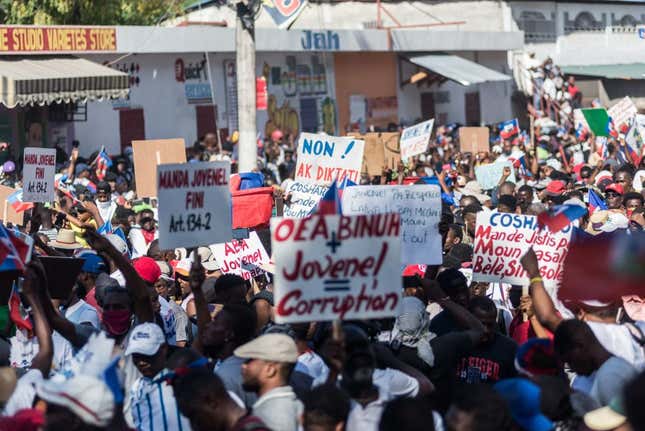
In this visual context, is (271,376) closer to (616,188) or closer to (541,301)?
(541,301)

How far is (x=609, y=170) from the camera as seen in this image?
55.8 feet

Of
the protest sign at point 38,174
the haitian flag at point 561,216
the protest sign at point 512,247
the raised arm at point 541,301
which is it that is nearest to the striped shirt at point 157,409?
the raised arm at point 541,301

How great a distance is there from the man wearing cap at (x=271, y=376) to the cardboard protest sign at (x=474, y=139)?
17048 millimetres

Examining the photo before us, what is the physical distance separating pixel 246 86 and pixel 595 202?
28.9ft

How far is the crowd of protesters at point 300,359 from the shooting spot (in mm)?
4953

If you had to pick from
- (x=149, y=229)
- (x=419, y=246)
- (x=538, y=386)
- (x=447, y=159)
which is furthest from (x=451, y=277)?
(x=447, y=159)

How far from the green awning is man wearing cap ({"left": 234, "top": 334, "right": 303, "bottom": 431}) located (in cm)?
3804

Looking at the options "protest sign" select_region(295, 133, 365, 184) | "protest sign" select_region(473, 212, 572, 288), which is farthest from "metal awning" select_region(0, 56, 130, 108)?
"protest sign" select_region(473, 212, 572, 288)

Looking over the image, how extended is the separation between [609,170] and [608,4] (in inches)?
1293

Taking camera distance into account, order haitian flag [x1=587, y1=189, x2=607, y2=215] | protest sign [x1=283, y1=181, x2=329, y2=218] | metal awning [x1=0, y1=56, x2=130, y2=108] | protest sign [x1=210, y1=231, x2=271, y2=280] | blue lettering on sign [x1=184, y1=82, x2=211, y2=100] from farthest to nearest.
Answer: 1. blue lettering on sign [x1=184, y1=82, x2=211, y2=100]
2. metal awning [x1=0, y1=56, x2=130, y2=108]
3. haitian flag [x1=587, y1=189, x2=607, y2=215]
4. protest sign [x1=283, y1=181, x2=329, y2=218]
5. protest sign [x1=210, y1=231, x2=271, y2=280]

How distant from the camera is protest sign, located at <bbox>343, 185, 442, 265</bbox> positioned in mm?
8391

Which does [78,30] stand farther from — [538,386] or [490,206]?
[538,386]

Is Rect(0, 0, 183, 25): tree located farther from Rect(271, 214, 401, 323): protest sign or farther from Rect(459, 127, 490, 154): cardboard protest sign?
Rect(271, 214, 401, 323): protest sign

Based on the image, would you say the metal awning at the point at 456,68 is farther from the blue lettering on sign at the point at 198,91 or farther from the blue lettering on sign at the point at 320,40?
the blue lettering on sign at the point at 198,91
